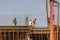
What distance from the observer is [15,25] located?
10.4 m

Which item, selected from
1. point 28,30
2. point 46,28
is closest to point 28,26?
point 28,30

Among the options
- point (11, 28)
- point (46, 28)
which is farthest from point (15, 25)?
point (46, 28)

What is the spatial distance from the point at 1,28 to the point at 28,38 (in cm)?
132

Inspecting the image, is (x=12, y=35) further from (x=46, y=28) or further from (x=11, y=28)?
(x=46, y=28)

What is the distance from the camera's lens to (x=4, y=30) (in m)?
10.6

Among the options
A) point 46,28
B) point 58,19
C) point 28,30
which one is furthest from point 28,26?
point 58,19

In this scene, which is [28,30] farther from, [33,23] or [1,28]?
[1,28]

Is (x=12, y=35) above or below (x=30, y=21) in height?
below

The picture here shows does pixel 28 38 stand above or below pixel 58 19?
below

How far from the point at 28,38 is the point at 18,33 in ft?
1.78

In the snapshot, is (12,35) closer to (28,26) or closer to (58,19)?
(28,26)

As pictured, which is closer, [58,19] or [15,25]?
[58,19]

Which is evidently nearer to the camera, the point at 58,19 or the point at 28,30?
the point at 58,19

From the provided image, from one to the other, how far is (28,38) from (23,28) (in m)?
0.52
